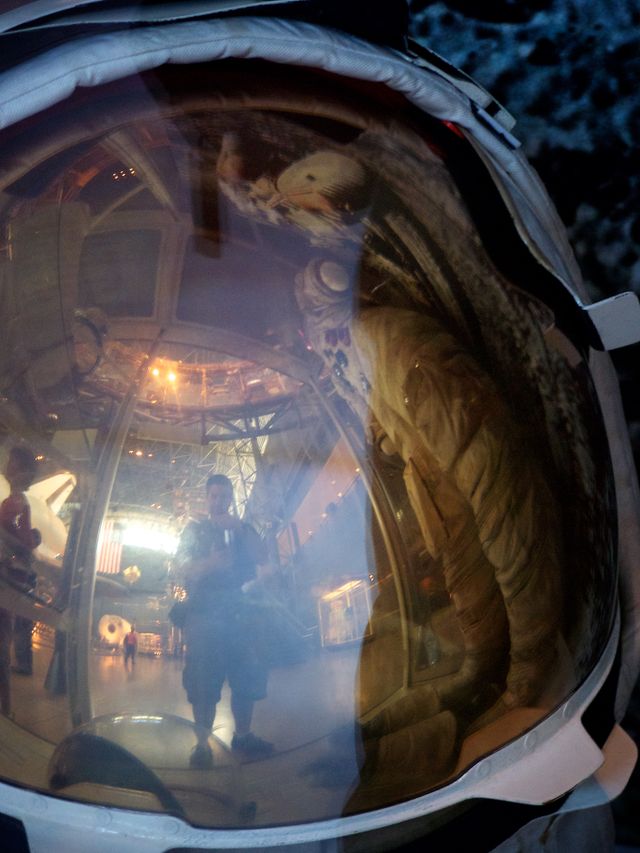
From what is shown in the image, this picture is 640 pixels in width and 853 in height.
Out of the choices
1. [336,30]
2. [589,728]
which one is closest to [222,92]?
[336,30]

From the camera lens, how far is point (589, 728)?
803mm

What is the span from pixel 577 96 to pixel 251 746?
2.43ft

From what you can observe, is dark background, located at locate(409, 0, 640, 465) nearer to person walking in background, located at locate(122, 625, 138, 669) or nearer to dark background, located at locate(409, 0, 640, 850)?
dark background, located at locate(409, 0, 640, 850)

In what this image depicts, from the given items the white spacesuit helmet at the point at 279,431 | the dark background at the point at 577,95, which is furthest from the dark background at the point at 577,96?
the white spacesuit helmet at the point at 279,431

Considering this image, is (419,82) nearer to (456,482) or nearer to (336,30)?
(336,30)

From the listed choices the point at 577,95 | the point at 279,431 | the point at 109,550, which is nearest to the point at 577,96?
the point at 577,95

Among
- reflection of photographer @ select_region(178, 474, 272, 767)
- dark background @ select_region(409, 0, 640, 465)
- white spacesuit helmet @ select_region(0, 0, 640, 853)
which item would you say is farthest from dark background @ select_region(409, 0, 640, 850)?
reflection of photographer @ select_region(178, 474, 272, 767)

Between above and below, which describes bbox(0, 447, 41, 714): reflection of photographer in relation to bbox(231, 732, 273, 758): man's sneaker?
above

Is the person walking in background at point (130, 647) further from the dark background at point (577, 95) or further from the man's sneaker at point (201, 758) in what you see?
the dark background at point (577, 95)

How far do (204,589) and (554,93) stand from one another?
69cm

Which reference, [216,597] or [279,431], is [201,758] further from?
[279,431]

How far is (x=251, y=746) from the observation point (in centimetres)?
60

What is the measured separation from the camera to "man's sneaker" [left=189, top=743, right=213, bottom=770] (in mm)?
595

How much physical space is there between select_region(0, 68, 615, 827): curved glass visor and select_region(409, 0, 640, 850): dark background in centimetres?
35
